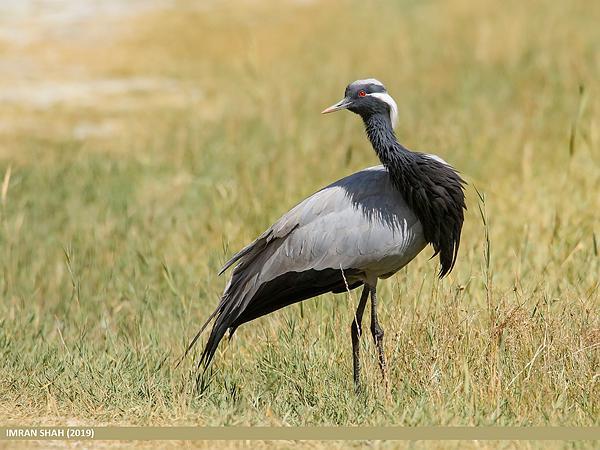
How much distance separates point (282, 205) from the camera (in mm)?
8336

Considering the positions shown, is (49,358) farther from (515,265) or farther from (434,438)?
(515,265)

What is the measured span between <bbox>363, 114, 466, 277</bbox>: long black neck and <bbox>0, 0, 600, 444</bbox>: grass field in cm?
23

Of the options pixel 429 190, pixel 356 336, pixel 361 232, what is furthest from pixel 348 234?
pixel 356 336

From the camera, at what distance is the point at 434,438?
15.8 feet

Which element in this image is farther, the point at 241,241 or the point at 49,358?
the point at 241,241

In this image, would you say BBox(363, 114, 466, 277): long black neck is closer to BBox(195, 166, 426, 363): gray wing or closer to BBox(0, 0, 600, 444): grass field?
BBox(195, 166, 426, 363): gray wing

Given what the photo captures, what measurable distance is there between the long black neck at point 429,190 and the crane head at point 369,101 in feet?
0.48

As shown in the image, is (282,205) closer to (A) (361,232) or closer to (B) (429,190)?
(A) (361,232)

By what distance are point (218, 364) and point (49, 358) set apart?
37.6 inches

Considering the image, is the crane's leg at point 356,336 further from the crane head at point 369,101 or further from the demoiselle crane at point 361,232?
the crane head at point 369,101

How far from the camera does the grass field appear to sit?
547 cm

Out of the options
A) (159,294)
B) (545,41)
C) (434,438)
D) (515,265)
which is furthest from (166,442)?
(545,41)

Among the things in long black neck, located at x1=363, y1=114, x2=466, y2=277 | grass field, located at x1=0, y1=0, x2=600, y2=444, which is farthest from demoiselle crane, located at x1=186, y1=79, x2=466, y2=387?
grass field, located at x1=0, y1=0, x2=600, y2=444

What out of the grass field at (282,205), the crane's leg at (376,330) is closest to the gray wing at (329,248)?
the crane's leg at (376,330)
